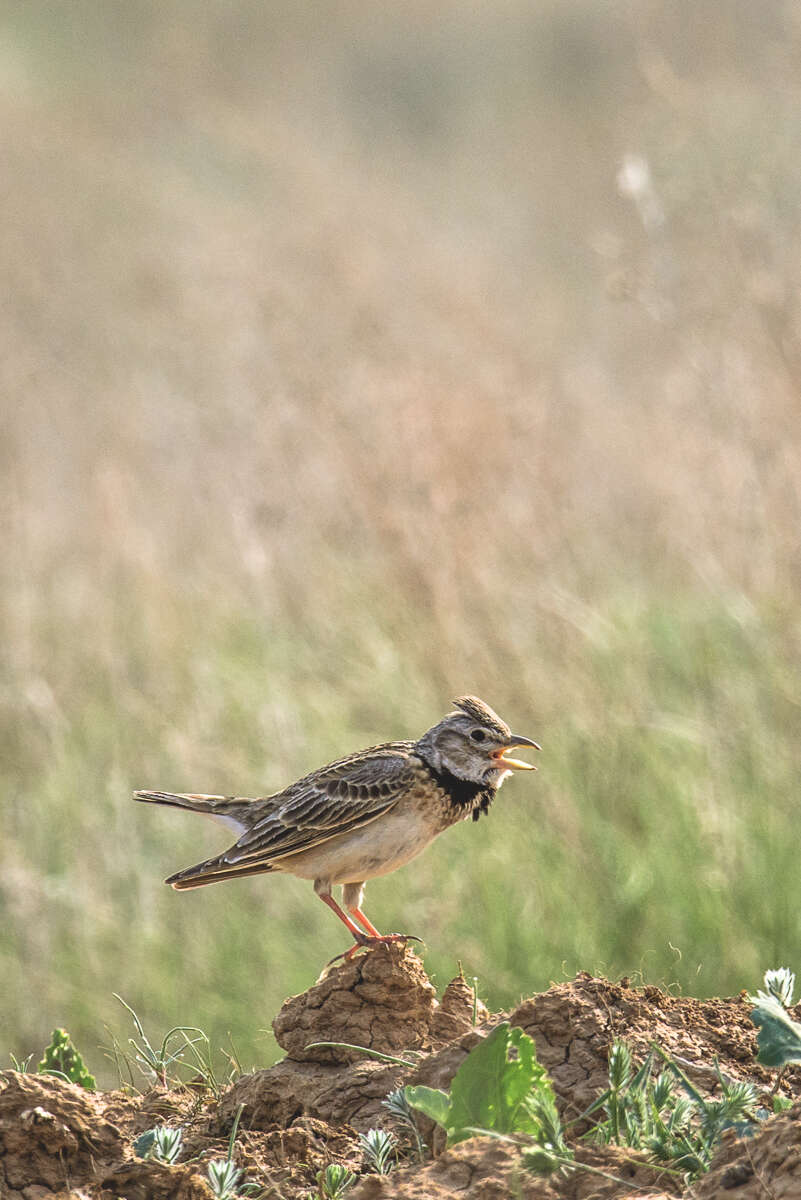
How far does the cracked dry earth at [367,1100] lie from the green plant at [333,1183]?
0.14ft

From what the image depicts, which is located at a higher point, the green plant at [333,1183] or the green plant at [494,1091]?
the green plant at [494,1091]

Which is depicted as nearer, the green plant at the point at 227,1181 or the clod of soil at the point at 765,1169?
the clod of soil at the point at 765,1169

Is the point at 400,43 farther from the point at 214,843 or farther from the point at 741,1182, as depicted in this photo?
the point at 741,1182

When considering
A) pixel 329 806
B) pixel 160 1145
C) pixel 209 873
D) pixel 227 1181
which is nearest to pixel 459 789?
pixel 329 806

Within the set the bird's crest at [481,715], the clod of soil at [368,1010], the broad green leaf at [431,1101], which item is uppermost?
the bird's crest at [481,715]

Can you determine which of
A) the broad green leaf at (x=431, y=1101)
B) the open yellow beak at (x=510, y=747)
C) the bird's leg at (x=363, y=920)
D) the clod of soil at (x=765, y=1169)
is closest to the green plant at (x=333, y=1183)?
the broad green leaf at (x=431, y=1101)

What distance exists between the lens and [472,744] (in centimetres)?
325

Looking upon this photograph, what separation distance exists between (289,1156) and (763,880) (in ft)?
8.95

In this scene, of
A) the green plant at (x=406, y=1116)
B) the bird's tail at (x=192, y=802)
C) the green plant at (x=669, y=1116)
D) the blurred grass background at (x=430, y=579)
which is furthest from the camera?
the blurred grass background at (x=430, y=579)

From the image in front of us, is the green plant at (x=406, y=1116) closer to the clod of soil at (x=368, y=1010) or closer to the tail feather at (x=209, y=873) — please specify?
the clod of soil at (x=368, y=1010)

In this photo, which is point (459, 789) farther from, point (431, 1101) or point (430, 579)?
point (430, 579)

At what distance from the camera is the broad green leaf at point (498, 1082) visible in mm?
2213

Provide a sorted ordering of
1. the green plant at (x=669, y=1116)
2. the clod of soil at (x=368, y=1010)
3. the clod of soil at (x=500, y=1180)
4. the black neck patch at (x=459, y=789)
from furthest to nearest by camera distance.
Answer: the black neck patch at (x=459, y=789) → the clod of soil at (x=368, y=1010) → the green plant at (x=669, y=1116) → the clod of soil at (x=500, y=1180)

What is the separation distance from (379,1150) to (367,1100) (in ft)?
1.15
